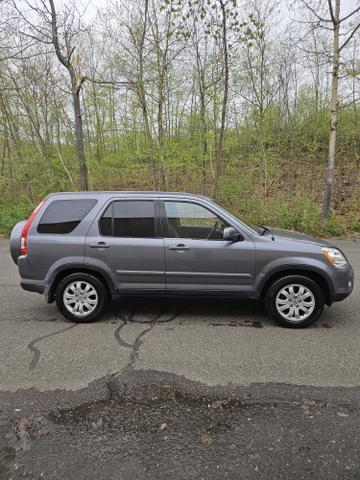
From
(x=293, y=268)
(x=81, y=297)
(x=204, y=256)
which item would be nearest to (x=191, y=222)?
(x=204, y=256)

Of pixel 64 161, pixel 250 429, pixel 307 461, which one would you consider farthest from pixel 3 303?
pixel 64 161

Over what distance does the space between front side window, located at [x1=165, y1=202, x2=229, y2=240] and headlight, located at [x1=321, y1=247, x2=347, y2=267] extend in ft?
4.29

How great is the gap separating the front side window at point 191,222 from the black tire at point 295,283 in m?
0.99

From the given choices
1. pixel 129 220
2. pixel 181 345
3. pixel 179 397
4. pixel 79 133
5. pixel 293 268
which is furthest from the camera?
pixel 79 133

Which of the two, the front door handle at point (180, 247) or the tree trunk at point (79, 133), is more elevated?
the tree trunk at point (79, 133)

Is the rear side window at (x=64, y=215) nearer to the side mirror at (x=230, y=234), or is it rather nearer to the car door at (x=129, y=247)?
the car door at (x=129, y=247)

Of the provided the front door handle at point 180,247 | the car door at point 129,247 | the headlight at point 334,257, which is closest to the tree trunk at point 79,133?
the car door at point 129,247

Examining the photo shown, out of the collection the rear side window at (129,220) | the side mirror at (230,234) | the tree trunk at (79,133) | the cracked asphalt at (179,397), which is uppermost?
the tree trunk at (79,133)

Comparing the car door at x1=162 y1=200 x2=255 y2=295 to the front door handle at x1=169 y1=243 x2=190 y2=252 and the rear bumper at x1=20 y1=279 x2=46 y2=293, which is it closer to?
the front door handle at x1=169 y1=243 x2=190 y2=252

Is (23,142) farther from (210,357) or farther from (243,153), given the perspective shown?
(210,357)

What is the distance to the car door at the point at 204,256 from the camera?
3924mm

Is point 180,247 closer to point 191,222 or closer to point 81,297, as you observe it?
point 191,222

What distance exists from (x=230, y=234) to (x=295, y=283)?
3.40 ft

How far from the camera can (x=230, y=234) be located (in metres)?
3.88
